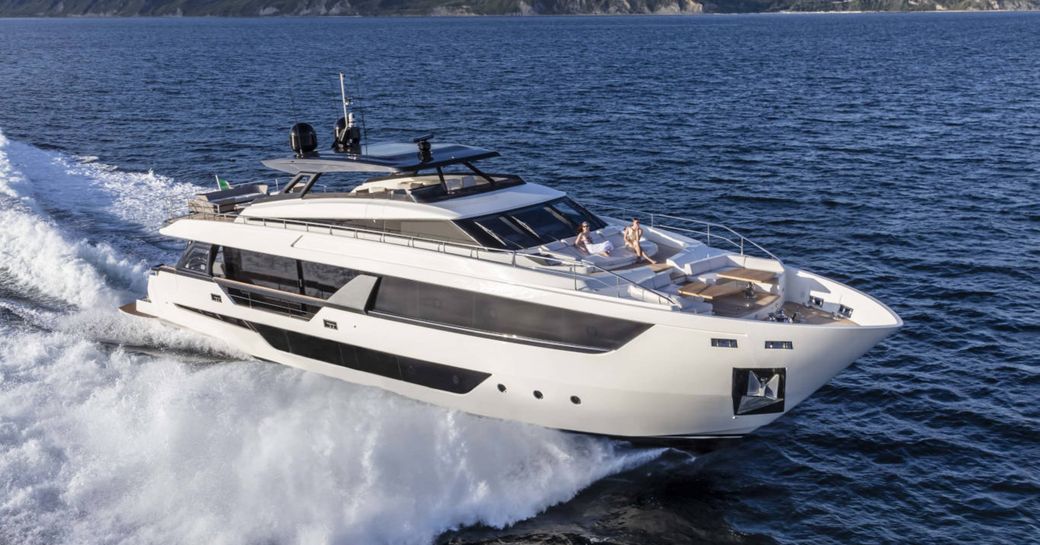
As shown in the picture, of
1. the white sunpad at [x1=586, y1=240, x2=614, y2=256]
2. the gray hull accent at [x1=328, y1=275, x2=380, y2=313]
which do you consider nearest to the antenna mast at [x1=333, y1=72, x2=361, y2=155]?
→ the gray hull accent at [x1=328, y1=275, x2=380, y2=313]

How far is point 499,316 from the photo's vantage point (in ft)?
51.4

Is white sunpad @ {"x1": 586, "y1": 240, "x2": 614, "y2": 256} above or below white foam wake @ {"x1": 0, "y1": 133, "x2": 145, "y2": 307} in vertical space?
above

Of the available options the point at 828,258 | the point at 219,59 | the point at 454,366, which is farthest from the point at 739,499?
the point at 219,59

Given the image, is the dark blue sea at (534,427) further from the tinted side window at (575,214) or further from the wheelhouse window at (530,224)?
the tinted side window at (575,214)

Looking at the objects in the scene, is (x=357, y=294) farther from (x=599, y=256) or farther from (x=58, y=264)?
(x=58, y=264)

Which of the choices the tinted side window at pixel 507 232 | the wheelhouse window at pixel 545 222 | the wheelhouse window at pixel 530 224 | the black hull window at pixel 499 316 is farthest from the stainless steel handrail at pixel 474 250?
the wheelhouse window at pixel 545 222

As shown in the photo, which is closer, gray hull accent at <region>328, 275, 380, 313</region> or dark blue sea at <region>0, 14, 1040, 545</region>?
dark blue sea at <region>0, 14, 1040, 545</region>

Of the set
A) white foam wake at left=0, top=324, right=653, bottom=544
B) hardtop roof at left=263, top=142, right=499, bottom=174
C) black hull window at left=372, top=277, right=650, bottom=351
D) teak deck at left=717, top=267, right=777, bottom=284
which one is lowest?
white foam wake at left=0, top=324, right=653, bottom=544

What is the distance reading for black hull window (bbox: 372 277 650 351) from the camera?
14.9m

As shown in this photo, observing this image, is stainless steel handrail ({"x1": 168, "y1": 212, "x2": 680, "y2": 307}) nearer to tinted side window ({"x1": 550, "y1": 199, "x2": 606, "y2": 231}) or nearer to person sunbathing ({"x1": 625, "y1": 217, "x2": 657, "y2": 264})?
person sunbathing ({"x1": 625, "y1": 217, "x2": 657, "y2": 264})

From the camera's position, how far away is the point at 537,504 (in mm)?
15039

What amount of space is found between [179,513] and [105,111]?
142 ft

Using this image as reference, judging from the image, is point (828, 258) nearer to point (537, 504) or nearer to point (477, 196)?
point (477, 196)

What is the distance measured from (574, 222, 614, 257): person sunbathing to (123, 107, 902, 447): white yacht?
0.25 ft
